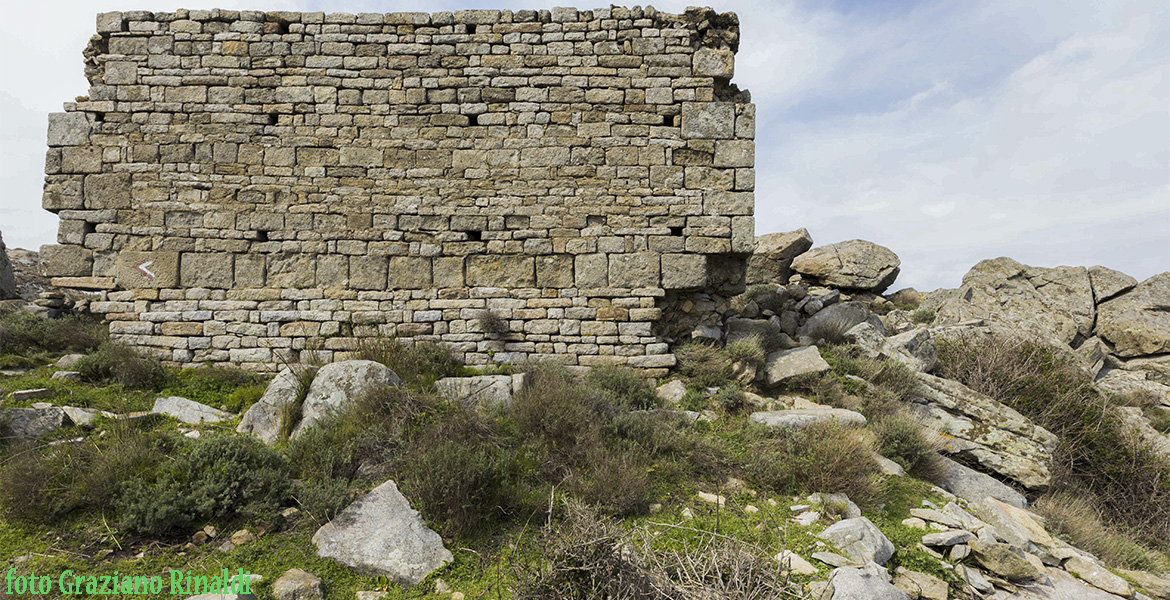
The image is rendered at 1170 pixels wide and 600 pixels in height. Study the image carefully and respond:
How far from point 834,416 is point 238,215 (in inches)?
296

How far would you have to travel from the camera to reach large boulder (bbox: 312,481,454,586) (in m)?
3.58

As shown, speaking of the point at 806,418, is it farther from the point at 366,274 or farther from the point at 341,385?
the point at 366,274

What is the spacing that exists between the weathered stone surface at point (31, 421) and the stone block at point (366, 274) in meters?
3.02

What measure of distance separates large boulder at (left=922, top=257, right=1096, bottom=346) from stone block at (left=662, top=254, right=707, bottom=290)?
640cm

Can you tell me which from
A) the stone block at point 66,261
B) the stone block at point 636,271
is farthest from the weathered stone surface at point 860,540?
the stone block at point 66,261

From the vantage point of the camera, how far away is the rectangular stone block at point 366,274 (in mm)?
7109

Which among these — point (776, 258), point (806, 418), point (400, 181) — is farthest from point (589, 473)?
point (776, 258)

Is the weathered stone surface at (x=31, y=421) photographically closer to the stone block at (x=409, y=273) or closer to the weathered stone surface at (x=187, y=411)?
the weathered stone surface at (x=187, y=411)

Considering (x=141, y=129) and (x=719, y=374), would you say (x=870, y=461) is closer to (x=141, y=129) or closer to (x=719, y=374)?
(x=719, y=374)

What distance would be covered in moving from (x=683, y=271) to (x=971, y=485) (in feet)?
12.5

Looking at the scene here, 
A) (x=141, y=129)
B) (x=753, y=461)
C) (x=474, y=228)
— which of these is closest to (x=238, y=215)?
(x=141, y=129)

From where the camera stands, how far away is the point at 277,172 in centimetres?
717

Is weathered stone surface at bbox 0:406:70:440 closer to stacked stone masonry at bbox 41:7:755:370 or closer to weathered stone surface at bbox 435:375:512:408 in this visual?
stacked stone masonry at bbox 41:7:755:370

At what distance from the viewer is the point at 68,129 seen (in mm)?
7133
